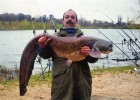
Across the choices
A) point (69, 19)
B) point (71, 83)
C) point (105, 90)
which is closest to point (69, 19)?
point (69, 19)

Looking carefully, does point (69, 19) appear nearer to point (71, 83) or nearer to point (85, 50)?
point (85, 50)

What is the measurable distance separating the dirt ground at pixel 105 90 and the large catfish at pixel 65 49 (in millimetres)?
5127

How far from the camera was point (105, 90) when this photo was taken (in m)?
11.1

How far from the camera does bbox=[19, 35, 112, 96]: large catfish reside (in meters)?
3.83

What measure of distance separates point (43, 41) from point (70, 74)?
552mm

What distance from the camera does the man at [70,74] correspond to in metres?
4.18

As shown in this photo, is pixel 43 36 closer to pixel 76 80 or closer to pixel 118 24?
pixel 76 80

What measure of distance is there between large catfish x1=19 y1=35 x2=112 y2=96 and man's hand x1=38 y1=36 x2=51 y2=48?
56 mm

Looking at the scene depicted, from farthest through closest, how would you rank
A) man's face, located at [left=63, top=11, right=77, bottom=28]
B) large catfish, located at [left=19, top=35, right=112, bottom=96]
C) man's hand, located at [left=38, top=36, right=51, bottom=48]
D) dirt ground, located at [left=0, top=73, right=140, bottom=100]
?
dirt ground, located at [left=0, top=73, right=140, bottom=100]
man's face, located at [left=63, top=11, right=77, bottom=28]
man's hand, located at [left=38, top=36, right=51, bottom=48]
large catfish, located at [left=19, top=35, right=112, bottom=96]

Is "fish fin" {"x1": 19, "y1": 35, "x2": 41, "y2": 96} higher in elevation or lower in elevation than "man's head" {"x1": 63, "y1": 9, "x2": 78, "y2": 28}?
lower

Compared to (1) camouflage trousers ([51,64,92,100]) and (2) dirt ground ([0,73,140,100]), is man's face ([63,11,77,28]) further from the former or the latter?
(2) dirt ground ([0,73,140,100])

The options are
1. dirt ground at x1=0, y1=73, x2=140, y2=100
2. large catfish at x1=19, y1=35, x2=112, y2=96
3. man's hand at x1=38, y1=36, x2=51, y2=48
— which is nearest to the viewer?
large catfish at x1=19, y1=35, x2=112, y2=96

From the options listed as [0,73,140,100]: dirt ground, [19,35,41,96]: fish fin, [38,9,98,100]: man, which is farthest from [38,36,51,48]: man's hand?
[0,73,140,100]: dirt ground

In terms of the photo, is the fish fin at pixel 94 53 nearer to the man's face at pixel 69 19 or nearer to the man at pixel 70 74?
the man at pixel 70 74
